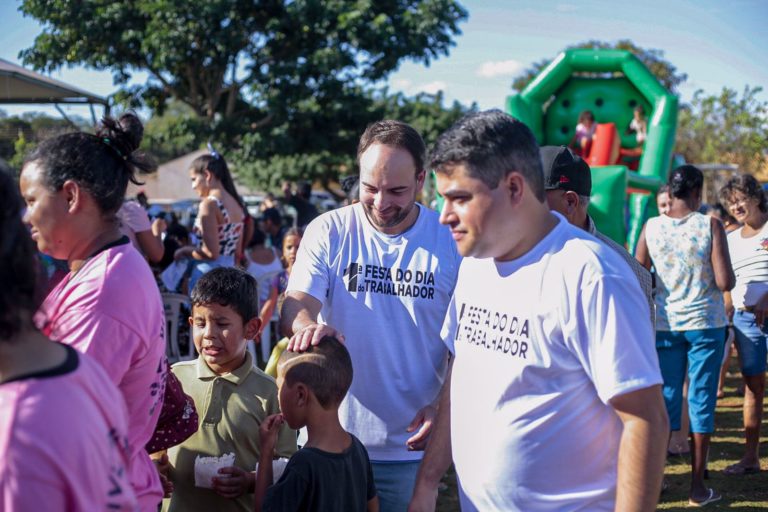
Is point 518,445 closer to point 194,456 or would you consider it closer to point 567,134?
→ point 194,456

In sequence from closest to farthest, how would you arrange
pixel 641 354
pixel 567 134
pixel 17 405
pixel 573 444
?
1. pixel 17 405
2. pixel 641 354
3. pixel 573 444
4. pixel 567 134

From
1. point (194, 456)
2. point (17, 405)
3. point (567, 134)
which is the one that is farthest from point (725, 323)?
point (567, 134)

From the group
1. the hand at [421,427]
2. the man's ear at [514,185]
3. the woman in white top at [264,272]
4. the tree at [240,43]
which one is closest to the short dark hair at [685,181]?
the hand at [421,427]

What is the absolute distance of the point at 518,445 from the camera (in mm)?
2088

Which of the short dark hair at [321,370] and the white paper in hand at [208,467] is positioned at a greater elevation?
the short dark hair at [321,370]

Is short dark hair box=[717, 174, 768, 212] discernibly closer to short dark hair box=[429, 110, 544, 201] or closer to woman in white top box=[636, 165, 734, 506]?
woman in white top box=[636, 165, 734, 506]

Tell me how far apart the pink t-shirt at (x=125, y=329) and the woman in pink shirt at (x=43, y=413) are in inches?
18.7

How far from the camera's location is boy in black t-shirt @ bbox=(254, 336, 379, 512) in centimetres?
254

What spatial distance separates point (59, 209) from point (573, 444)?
1.46 metres

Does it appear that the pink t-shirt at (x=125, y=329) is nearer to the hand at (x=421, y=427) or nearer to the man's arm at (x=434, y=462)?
the man's arm at (x=434, y=462)

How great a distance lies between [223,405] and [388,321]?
28.4 inches

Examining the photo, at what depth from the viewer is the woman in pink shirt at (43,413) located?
1272mm

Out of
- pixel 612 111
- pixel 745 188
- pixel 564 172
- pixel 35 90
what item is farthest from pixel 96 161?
pixel 612 111

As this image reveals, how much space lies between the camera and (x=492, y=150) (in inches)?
80.5
